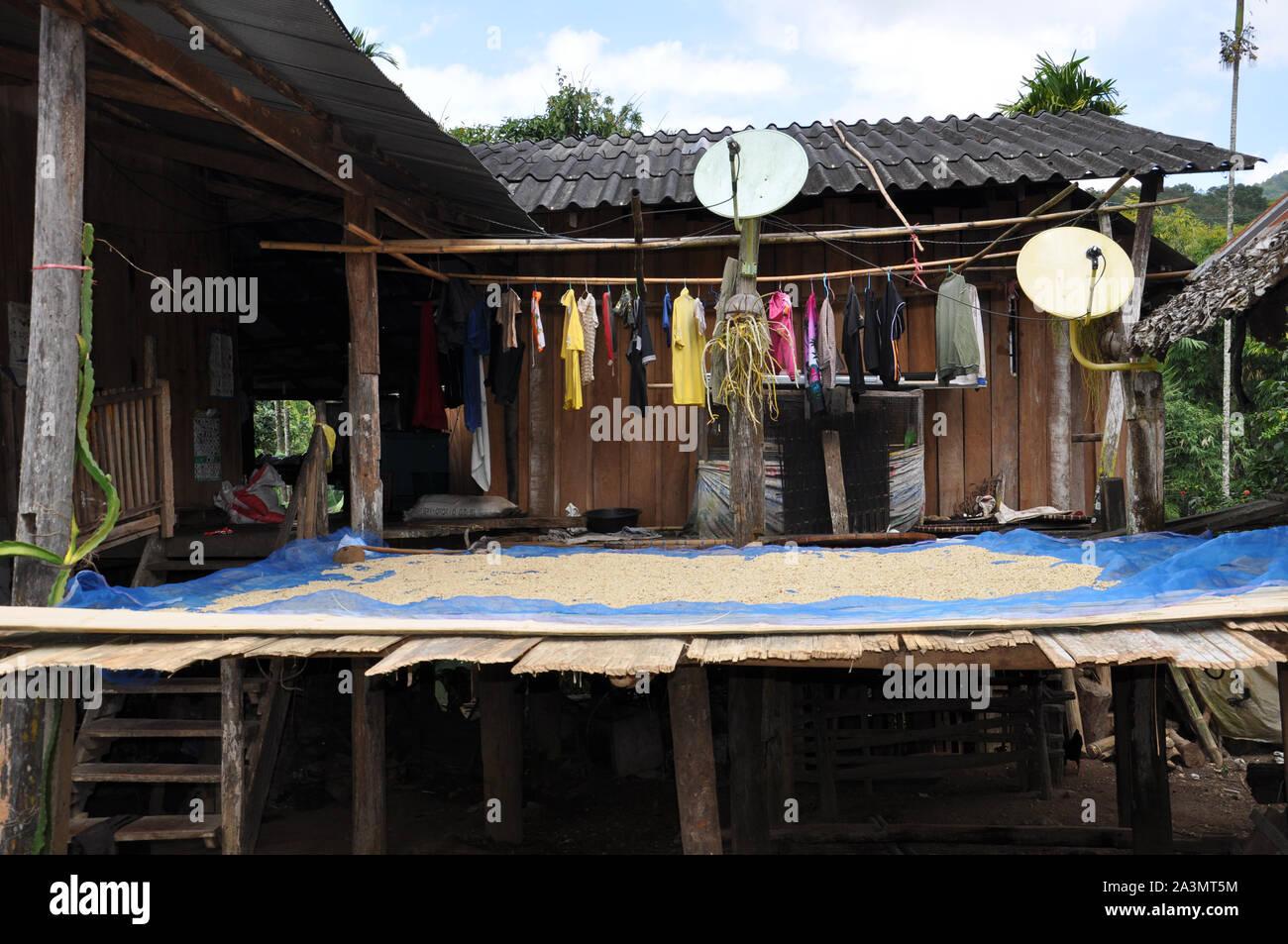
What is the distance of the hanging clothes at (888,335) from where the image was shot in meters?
7.05

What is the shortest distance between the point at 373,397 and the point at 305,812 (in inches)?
151

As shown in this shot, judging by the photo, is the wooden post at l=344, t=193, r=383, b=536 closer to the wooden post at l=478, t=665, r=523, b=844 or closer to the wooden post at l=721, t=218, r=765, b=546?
the wooden post at l=478, t=665, r=523, b=844

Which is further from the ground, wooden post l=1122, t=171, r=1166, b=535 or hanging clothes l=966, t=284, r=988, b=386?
hanging clothes l=966, t=284, r=988, b=386

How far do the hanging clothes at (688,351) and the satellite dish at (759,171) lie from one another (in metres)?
1.36

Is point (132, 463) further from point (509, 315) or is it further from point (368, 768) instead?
point (509, 315)

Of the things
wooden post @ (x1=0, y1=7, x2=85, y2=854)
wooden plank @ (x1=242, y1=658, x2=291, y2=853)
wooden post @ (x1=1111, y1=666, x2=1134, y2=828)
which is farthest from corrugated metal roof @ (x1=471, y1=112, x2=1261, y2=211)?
wooden plank @ (x1=242, y1=658, x2=291, y2=853)

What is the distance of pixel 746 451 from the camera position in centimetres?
586

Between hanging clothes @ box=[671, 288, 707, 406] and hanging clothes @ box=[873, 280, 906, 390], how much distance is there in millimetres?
1424

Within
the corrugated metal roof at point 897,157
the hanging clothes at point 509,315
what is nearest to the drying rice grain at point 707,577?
the hanging clothes at point 509,315

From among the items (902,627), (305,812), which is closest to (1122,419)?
(902,627)

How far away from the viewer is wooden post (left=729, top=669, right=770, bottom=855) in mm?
5539
